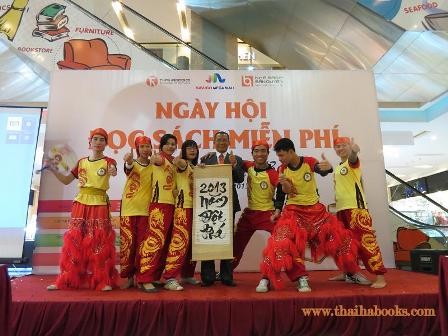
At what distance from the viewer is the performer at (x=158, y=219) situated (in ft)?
8.86

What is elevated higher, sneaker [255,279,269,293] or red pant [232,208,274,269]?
red pant [232,208,274,269]

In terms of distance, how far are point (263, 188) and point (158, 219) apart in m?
0.91

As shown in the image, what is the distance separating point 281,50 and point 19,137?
13.6ft

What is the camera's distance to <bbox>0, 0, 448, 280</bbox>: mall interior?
4.36m

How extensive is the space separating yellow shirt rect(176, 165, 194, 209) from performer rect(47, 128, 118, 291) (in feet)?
1.72

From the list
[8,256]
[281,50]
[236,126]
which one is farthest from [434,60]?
[8,256]

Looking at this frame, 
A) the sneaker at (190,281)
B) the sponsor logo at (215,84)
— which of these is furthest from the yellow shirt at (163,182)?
the sponsor logo at (215,84)

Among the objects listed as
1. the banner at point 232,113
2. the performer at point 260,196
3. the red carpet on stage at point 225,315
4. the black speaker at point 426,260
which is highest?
the banner at point 232,113

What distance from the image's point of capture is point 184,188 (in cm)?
290

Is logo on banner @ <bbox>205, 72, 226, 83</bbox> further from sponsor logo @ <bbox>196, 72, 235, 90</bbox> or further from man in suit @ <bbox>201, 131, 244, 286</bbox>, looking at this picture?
man in suit @ <bbox>201, 131, 244, 286</bbox>

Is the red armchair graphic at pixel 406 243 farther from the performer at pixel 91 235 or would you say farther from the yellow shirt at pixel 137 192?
the performer at pixel 91 235

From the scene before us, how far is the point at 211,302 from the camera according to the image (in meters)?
2.30

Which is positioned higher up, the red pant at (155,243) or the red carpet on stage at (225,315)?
the red pant at (155,243)

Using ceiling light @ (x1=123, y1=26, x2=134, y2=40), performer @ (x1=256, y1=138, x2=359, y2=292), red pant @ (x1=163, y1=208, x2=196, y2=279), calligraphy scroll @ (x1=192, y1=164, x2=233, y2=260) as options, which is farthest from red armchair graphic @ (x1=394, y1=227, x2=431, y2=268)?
ceiling light @ (x1=123, y1=26, x2=134, y2=40)
